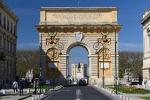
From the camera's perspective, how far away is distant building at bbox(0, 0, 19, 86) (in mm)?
57716

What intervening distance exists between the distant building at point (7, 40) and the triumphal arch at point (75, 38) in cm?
540

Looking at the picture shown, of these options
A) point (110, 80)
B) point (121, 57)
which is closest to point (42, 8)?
point (110, 80)

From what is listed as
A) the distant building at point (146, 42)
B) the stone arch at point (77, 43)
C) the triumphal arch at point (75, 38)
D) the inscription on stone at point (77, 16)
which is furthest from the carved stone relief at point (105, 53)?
the distant building at point (146, 42)

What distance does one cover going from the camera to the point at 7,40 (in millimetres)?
63469

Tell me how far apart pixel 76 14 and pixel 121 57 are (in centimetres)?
3116

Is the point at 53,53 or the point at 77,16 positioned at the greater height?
the point at 77,16

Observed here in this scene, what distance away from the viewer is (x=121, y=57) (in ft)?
321

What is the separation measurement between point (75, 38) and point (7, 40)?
13.6 meters

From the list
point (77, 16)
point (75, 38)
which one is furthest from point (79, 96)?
point (77, 16)

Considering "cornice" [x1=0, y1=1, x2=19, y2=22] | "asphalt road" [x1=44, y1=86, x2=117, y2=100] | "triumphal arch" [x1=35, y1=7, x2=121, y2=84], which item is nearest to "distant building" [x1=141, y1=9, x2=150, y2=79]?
"triumphal arch" [x1=35, y1=7, x2=121, y2=84]

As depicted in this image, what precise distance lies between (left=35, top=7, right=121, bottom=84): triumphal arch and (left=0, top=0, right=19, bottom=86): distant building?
212 inches

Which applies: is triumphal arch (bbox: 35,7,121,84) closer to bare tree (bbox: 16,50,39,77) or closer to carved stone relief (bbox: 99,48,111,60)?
carved stone relief (bbox: 99,48,111,60)

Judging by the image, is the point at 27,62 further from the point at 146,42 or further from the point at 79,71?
the point at 79,71

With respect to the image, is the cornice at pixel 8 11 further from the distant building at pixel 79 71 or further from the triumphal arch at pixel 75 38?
the distant building at pixel 79 71
